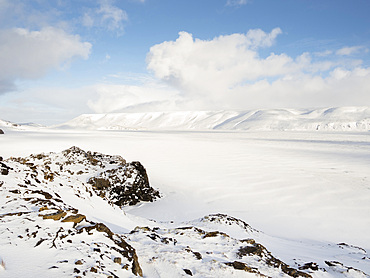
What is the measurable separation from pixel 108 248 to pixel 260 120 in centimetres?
11766

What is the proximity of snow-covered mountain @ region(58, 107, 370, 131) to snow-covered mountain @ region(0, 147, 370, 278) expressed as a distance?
97.7m

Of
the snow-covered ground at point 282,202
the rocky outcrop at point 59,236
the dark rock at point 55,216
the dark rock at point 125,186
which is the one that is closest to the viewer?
the rocky outcrop at point 59,236

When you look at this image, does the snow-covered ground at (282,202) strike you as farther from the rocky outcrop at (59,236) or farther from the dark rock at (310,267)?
the rocky outcrop at (59,236)

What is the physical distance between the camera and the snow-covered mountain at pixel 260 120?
302 feet

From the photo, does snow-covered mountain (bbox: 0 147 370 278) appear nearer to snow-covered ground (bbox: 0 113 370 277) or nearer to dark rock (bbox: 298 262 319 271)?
dark rock (bbox: 298 262 319 271)

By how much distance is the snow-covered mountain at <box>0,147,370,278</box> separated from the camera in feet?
5.83

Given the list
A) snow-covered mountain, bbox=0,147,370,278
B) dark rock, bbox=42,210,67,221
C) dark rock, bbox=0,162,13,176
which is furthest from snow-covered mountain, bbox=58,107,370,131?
dark rock, bbox=42,210,67,221

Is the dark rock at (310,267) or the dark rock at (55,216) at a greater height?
the dark rock at (55,216)

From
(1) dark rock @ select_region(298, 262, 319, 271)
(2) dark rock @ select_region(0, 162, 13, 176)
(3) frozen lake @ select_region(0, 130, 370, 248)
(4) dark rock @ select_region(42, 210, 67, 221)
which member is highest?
(2) dark rock @ select_region(0, 162, 13, 176)

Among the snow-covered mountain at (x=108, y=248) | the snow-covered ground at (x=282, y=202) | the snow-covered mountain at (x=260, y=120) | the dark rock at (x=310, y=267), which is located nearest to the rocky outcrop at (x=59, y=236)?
the snow-covered mountain at (x=108, y=248)

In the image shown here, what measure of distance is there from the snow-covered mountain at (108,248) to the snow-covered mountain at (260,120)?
97701 mm

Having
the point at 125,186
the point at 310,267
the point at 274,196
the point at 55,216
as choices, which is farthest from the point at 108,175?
the point at 310,267

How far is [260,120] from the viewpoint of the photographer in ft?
371

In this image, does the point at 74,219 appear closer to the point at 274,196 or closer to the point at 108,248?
the point at 108,248
